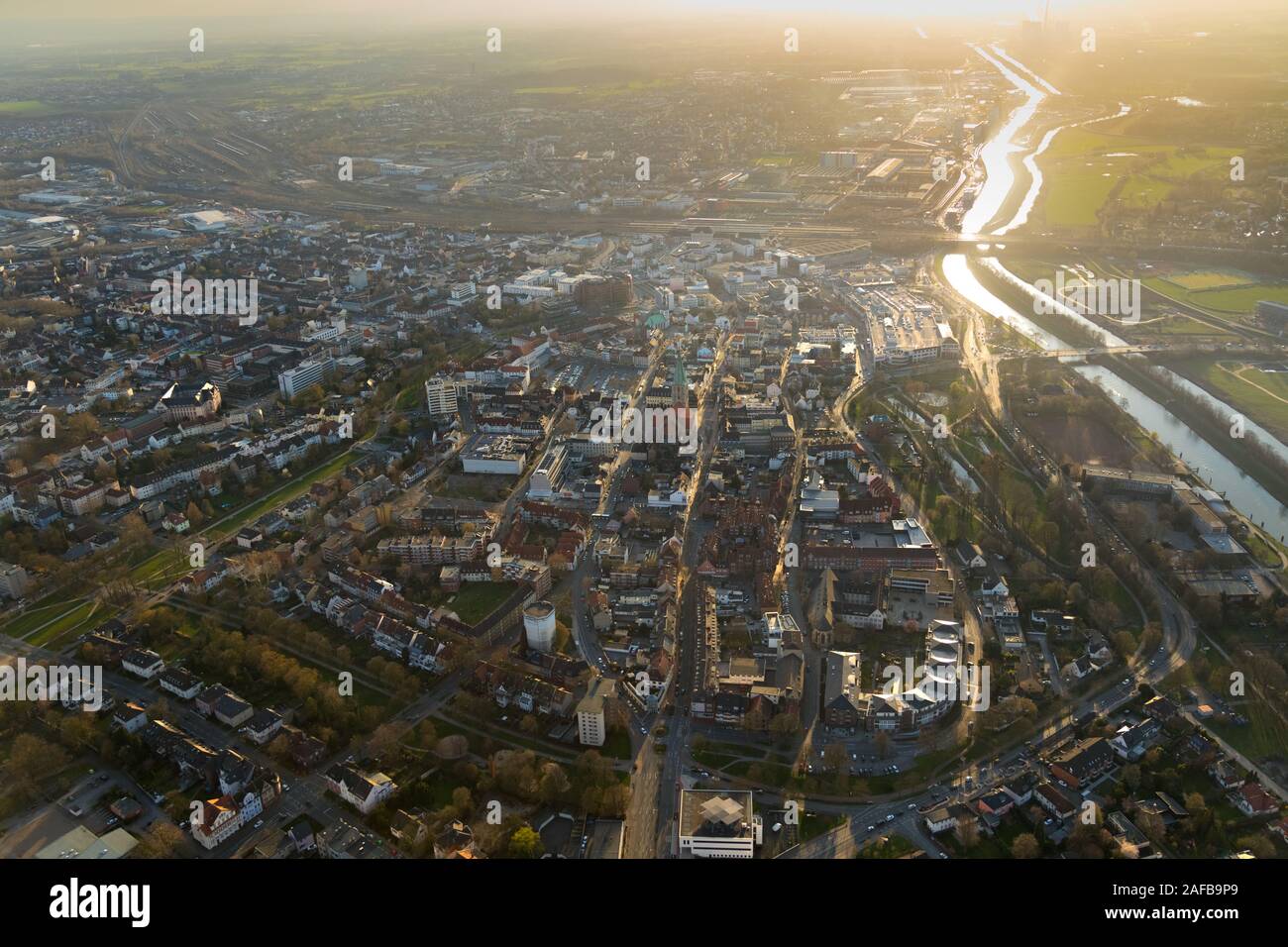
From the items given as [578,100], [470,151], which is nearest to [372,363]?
[470,151]

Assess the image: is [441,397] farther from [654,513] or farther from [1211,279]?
[1211,279]

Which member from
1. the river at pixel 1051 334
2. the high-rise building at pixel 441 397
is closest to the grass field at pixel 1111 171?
the river at pixel 1051 334

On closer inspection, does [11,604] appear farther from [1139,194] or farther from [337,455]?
[1139,194]

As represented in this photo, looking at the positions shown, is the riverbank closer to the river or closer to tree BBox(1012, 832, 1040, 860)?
the river

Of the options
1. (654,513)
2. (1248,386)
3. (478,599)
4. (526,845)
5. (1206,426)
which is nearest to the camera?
(526,845)

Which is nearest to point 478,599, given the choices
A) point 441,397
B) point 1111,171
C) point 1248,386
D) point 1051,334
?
point 441,397

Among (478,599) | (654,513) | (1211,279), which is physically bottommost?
(478,599)

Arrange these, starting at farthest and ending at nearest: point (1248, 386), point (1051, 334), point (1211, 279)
Answer: point (1211, 279) → point (1051, 334) → point (1248, 386)

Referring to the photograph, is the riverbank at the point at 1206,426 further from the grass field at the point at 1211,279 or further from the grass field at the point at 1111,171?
the grass field at the point at 1111,171
